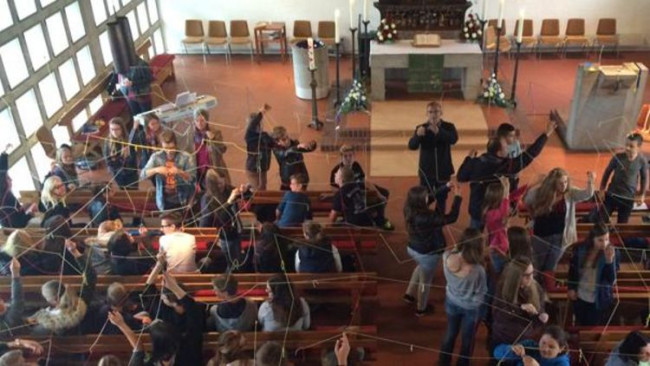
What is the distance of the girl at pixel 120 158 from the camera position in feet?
19.7

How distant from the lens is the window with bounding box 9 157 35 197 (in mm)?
6816

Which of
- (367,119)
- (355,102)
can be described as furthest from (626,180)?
(355,102)

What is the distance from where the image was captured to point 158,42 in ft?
37.9

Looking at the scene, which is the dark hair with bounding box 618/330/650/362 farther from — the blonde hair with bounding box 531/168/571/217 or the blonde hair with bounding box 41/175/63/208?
the blonde hair with bounding box 41/175/63/208

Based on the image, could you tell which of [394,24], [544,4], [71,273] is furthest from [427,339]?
[544,4]

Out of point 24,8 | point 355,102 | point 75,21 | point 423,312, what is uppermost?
point 24,8

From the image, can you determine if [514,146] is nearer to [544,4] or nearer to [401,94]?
[401,94]

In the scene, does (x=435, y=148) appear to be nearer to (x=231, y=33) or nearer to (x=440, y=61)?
(x=440, y=61)

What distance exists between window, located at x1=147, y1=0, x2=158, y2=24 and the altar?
475 centimetres

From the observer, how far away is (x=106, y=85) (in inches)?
343

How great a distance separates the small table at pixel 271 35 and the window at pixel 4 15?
5.00 m

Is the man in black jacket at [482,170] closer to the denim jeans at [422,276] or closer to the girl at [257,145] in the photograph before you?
the denim jeans at [422,276]

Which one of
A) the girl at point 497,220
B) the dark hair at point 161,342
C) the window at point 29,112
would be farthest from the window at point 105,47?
the girl at point 497,220

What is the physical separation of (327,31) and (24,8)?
5398 mm
